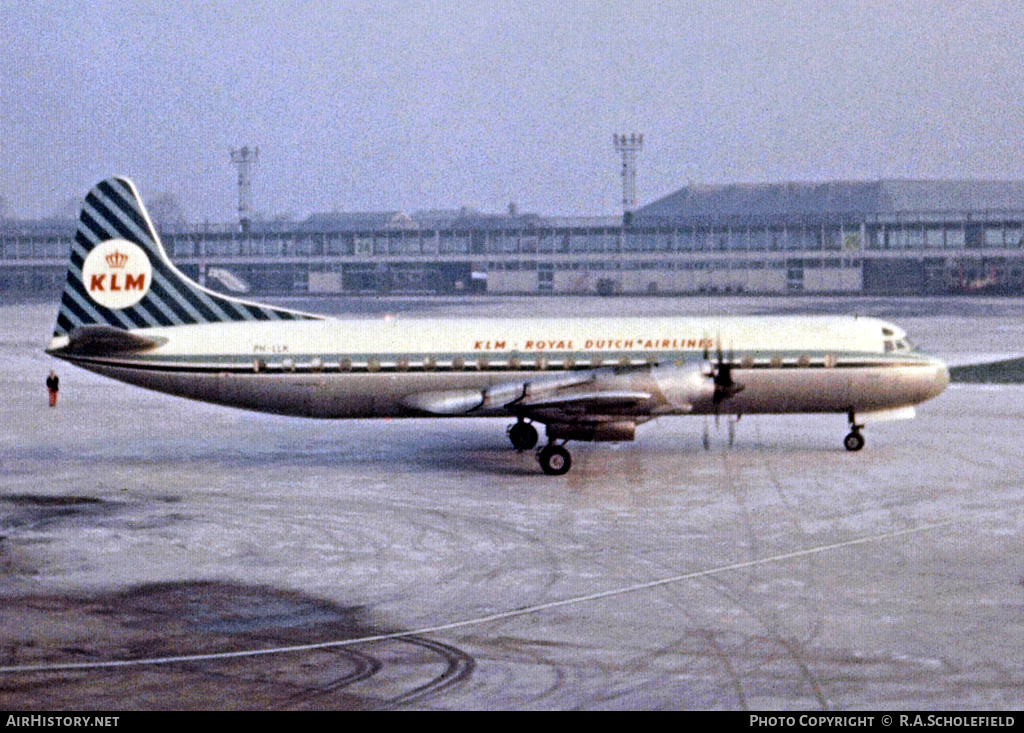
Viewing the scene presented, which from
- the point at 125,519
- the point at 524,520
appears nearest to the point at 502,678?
the point at 524,520

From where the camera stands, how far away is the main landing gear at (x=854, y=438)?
1533 inches

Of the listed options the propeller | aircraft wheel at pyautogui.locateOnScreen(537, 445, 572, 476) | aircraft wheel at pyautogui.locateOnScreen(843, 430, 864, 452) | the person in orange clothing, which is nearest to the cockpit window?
aircraft wheel at pyautogui.locateOnScreen(843, 430, 864, 452)

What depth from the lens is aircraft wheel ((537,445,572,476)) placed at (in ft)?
115

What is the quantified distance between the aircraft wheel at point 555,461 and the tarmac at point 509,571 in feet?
1.20

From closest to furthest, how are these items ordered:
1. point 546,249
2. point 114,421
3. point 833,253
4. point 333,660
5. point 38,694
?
point 38,694, point 333,660, point 114,421, point 833,253, point 546,249

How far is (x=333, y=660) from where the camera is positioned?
19.0 meters

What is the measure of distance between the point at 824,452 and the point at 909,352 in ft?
12.9

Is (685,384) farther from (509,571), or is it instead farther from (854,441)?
(509,571)

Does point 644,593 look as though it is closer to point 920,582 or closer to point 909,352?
point 920,582

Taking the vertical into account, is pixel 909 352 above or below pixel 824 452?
above

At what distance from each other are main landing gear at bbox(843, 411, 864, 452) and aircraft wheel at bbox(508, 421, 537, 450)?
30.5 feet

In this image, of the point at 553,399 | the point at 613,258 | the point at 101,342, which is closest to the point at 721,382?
the point at 553,399

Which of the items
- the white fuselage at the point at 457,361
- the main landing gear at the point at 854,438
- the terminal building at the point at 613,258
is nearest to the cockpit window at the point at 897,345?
the white fuselage at the point at 457,361

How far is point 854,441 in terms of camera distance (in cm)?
3897
